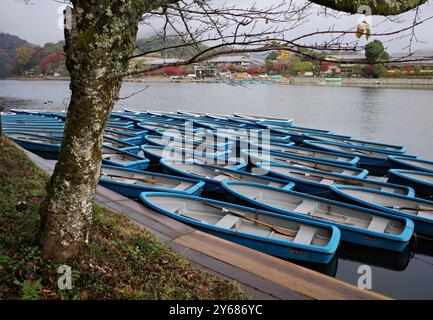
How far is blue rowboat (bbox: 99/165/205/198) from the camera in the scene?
8297 mm

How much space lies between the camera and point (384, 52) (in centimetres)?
260

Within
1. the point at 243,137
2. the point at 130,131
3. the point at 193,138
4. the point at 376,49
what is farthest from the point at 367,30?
the point at 130,131

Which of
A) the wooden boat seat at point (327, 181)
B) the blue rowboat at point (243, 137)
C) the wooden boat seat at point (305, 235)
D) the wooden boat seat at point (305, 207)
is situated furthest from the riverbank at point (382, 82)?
the wooden boat seat at point (305, 235)

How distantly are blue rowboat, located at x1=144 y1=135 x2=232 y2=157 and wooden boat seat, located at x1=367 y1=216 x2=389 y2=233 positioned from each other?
534cm

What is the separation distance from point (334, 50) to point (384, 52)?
0.35 m

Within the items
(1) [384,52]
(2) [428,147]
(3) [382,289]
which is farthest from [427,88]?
(1) [384,52]

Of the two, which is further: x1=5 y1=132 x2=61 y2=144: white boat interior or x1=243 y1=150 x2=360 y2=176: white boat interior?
x1=5 y1=132 x2=61 y2=144: white boat interior

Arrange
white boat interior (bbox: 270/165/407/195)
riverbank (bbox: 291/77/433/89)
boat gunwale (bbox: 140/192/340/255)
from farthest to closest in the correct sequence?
1. riverbank (bbox: 291/77/433/89)
2. white boat interior (bbox: 270/165/407/195)
3. boat gunwale (bbox: 140/192/340/255)

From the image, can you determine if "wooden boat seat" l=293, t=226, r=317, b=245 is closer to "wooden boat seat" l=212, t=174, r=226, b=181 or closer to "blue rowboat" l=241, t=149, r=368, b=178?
"wooden boat seat" l=212, t=174, r=226, b=181

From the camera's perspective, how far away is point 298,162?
12227 mm

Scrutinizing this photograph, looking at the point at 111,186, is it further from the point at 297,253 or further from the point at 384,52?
the point at 384,52

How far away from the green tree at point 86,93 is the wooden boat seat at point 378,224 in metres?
5.44

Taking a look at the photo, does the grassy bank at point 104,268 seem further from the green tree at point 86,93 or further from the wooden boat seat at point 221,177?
the wooden boat seat at point 221,177

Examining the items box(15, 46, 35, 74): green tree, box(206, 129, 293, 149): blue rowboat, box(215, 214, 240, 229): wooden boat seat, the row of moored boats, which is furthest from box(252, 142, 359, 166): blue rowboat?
box(15, 46, 35, 74): green tree
